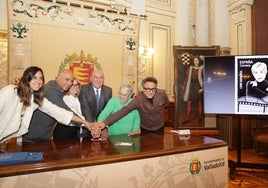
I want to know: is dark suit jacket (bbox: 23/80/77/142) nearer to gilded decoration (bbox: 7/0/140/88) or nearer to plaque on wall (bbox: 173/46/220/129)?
gilded decoration (bbox: 7/0/140/88)

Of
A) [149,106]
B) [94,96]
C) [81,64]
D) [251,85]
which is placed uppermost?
[81,64]

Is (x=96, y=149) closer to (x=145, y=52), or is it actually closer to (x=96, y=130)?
(x=96, y=130)

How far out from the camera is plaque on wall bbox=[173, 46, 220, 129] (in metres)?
5.25

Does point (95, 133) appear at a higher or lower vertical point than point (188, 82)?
lower

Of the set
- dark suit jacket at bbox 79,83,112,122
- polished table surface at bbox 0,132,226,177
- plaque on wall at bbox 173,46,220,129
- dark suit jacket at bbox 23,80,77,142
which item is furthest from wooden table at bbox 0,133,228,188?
plaque on wall at bbox 173,46,220,129

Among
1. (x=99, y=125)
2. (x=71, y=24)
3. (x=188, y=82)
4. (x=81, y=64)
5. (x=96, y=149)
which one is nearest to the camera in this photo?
(x=96, y=149)

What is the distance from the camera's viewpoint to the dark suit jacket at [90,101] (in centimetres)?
326

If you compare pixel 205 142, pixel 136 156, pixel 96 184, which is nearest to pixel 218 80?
pixel 205 142

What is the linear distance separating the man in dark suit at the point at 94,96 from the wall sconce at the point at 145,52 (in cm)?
273

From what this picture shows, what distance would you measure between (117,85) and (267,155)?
130 inches

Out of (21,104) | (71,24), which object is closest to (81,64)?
(71,24)

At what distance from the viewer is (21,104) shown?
2.27m

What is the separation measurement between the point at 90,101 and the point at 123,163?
1576 mm

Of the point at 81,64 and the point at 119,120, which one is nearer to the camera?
the point at 119,120
